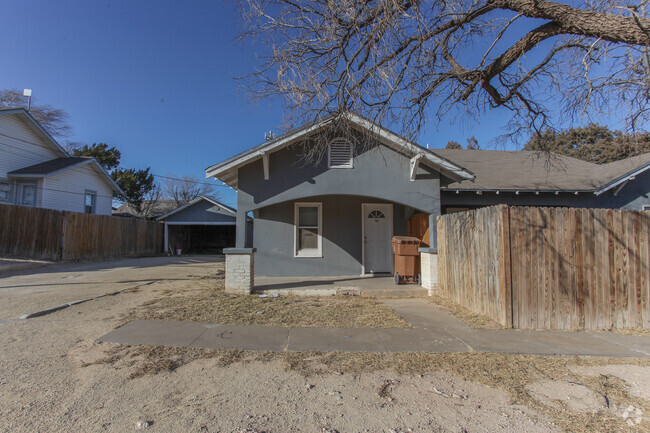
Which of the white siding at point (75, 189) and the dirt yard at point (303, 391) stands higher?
the white siding at point (75, 189)

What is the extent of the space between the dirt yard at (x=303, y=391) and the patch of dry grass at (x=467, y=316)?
4.30 feet

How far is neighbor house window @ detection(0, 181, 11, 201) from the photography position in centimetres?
1673

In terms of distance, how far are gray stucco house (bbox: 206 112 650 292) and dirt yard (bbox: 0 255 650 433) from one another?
417 centimetres

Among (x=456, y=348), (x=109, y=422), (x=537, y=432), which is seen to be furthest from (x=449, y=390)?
(x=109, y=422)

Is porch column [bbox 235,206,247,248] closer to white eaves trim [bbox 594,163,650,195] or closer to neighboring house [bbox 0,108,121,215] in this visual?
white eaves trim [bbox 594,163,650,195]

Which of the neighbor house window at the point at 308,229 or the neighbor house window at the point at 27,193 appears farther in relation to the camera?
the neighbor house window at the point at 27,193

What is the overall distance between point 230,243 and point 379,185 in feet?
71.3

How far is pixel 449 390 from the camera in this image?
3.34m

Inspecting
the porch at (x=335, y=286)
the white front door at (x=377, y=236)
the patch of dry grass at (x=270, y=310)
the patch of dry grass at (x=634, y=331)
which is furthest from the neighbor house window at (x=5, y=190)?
the patch of dry grass at (x=634, y=331)

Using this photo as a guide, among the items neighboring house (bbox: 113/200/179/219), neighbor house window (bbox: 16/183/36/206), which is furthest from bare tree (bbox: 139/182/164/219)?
neighbor house window (bbox: 16/183/36/206)

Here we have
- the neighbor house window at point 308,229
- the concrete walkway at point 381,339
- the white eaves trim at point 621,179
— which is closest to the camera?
the concrete walkway at point 381,339

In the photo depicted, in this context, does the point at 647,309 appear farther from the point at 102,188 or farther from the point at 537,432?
the point at 102,188

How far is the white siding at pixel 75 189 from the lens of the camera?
58.7ft

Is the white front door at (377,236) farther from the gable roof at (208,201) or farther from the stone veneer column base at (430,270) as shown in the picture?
the gable roof at (208,201)
